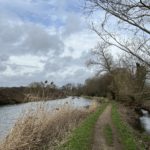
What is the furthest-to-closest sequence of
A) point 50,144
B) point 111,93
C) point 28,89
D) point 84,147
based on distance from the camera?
1. point 111,93
2. point 28,89
3. point 50,144
4. point 84,147

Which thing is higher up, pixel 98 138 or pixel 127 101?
pixel 127 101

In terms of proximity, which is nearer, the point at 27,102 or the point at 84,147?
the point at 84,147

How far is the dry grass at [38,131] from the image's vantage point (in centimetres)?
1363

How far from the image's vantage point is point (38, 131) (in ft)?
54.9

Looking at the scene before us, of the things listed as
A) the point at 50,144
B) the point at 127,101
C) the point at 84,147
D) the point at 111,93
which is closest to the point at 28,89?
the point at 50,144

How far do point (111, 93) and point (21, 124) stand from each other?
204ft

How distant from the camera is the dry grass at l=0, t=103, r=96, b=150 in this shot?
13.6 metres

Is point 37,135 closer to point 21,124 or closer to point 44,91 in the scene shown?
point 21,124

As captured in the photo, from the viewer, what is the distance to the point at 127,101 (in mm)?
61594

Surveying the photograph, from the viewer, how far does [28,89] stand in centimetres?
1925

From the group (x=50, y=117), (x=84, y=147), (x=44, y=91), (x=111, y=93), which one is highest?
(x=111, y=93)

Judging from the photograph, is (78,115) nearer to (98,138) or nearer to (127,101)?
(98,138)

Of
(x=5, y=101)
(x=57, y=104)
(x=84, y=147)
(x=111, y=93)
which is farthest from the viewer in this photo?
(x=111, y=93)

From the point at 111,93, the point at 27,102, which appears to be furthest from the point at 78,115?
the point at 111,93
